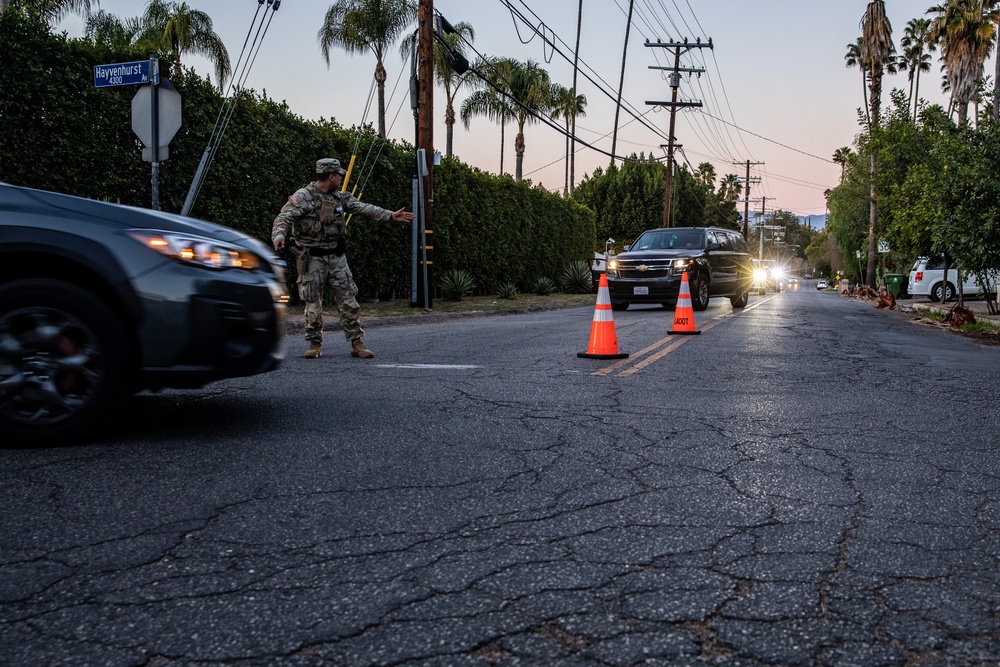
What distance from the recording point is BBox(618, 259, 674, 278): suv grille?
60.9 feet

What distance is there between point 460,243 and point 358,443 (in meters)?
17.6

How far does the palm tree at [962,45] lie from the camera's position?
3709 centimetres

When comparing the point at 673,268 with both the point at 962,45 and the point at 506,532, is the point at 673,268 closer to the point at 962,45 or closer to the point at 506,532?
the point at 506,532

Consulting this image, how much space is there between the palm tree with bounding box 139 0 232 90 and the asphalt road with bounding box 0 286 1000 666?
43.6 m

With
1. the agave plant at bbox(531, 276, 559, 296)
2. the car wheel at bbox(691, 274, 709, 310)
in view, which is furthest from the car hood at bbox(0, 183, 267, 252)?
the agave plant at bbox(531, 276, 559, 296)

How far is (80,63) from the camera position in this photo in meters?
11.7

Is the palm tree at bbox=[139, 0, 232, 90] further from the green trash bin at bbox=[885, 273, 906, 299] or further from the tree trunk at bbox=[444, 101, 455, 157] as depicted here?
the green trash bin at bbox=[885, 273, 906, 299]

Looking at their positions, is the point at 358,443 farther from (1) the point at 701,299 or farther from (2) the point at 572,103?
(2) the point at 572,103

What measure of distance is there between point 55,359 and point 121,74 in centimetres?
732

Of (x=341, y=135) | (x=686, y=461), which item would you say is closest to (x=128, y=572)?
(x=686, y=461)

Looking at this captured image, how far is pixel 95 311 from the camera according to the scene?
4516 millimetres

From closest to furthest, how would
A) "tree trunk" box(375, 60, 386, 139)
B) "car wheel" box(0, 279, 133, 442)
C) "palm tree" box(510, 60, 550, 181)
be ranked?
"car wheel" box(0, 279, 133, 442), "tree trunk" box(375, 60, 386, 139), "palm tree" box(510, 60, 550, 181)

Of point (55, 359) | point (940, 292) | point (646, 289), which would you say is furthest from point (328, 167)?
point (940, 292)

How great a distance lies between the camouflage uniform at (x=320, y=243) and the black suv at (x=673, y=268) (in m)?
10.2
